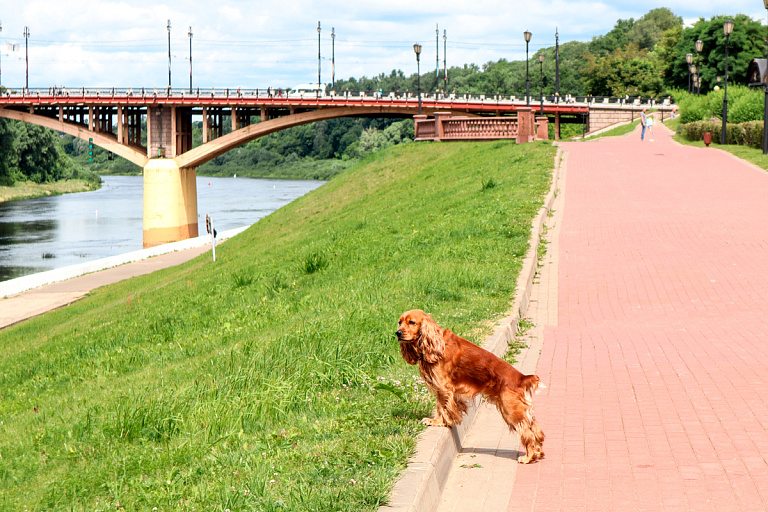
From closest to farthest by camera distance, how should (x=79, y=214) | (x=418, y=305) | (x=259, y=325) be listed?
1. (x=418, y=305)
2. (x=259, y=325)
3. (x=79, y=214)

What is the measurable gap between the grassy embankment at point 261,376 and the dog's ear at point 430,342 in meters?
0.52

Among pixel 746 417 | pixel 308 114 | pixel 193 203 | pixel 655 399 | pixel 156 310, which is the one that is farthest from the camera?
pixel 193 203

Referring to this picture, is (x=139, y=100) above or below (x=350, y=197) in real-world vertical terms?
above

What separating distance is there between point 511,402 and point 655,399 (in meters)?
1.99

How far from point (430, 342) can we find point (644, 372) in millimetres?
3065

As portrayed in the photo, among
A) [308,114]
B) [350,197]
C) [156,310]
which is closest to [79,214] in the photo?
[308,114]

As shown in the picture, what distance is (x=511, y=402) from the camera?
515 centimetres

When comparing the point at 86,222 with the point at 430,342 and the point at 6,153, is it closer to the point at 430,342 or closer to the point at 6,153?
the point at 6,153

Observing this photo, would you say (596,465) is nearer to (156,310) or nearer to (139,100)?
(156,310)

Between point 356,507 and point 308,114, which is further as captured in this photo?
point 308,114

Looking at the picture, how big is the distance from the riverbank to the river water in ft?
5.01

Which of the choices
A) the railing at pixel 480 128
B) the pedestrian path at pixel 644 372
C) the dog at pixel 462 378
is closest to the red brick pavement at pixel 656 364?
the pedestrian path at pixel 644 372

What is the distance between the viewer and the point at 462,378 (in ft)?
17.4

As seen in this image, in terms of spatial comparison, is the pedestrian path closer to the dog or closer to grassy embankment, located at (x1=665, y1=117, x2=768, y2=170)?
the dog
